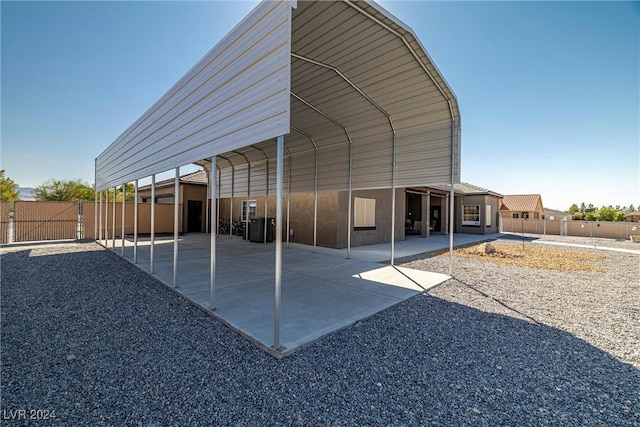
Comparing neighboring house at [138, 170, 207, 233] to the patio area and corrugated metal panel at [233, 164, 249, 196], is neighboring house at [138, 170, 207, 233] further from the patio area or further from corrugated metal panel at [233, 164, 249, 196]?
the patio area

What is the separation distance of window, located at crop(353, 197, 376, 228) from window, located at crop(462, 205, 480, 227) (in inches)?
462

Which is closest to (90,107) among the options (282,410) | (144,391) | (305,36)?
(305,36)

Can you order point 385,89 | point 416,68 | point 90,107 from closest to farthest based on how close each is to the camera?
1. point 416,68
2. point 385,89
3. point 90,107

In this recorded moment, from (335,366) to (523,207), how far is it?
3859 cm

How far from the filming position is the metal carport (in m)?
3.08

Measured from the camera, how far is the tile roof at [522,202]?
106 ft

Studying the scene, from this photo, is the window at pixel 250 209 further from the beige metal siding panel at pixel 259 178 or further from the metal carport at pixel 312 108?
the metal carport at pixel 312 108

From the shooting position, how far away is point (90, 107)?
13.3m

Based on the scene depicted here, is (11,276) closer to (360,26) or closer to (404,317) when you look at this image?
(404,317)

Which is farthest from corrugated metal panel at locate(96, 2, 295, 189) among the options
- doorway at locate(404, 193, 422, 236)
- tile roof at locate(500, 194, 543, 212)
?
tile roof at locate(500, 194, 543, 212)

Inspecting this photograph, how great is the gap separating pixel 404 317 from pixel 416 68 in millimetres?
4606

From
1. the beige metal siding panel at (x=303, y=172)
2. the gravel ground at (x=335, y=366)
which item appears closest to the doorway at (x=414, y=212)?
the beige metal siding panel at (x=303, y=172)

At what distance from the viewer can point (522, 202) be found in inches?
1320

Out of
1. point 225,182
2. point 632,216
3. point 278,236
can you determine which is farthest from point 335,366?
point 632,216
